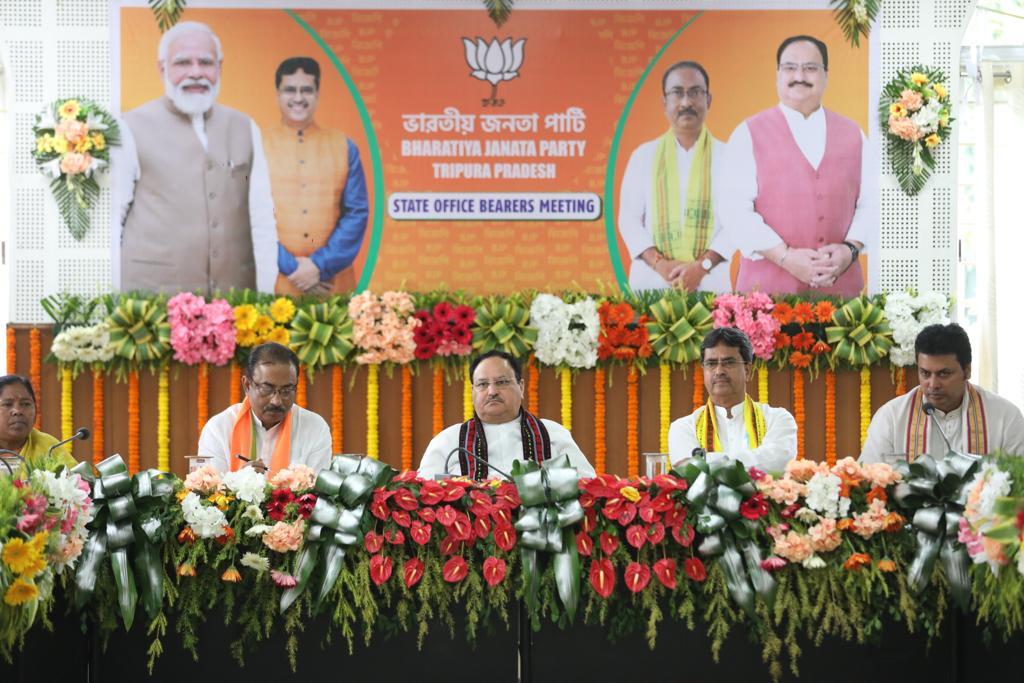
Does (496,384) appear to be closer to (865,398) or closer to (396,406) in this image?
(396,406)

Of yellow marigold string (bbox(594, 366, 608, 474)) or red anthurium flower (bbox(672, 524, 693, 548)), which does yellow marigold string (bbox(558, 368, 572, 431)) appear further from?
red anthurium flower (bbox(672, 524, 693, 548))

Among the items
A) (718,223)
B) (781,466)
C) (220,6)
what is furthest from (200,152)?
(781,466)

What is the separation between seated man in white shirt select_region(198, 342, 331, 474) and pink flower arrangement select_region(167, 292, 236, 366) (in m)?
1.18

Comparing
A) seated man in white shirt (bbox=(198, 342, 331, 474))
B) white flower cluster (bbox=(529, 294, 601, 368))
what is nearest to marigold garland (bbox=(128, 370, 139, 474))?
seated man in white shirt (bbox=(198, 342, 331, 474))

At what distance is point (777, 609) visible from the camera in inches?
109

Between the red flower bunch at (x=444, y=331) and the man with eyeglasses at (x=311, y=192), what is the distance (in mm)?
469

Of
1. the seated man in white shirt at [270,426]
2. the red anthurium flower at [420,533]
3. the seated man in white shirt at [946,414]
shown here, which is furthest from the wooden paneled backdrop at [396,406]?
the red anthurium flower at [420,533]

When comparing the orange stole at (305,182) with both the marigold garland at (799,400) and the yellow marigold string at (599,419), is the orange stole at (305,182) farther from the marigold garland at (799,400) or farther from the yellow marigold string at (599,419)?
the marigold garland at (799,400)

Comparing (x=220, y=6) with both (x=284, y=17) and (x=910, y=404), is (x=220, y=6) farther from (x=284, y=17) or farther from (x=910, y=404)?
(x=910, y=404)

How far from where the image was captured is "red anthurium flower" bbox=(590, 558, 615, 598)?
2.78 metres

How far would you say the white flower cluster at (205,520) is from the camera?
9.18 ft

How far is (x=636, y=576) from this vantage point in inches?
110

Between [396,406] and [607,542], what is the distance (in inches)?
119

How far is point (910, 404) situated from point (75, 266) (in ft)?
A: 13.3
